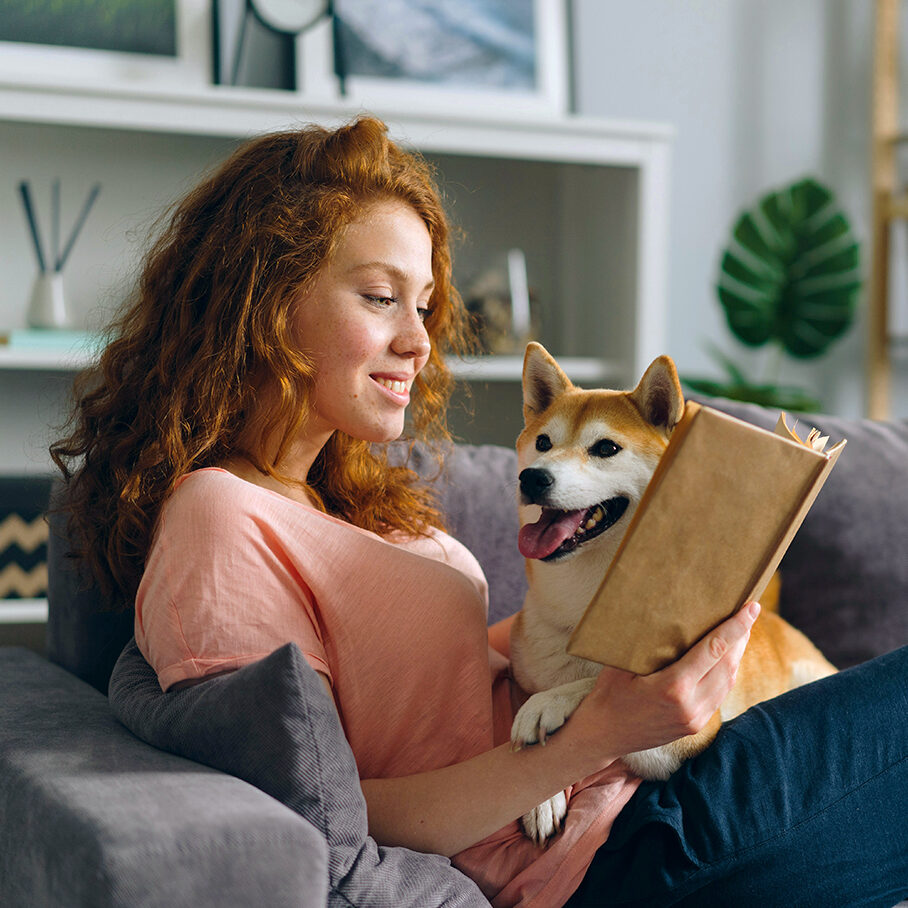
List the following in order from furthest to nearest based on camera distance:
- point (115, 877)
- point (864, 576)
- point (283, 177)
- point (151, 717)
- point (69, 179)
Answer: point (69, 179)
point (864, 576)
point (283, 177)
point (151, 717)
point (115, 877)

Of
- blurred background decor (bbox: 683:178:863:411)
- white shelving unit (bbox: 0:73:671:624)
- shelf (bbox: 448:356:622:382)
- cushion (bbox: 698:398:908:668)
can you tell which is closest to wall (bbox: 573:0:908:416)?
blurred background decor (bbox: 683:178:863:411)

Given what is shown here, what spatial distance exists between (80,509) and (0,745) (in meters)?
0.30

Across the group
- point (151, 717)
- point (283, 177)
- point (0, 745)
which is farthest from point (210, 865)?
point (283, 177)

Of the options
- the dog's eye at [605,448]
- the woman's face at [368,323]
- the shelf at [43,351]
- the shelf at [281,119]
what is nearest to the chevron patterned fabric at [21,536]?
the shelf at [43,351]

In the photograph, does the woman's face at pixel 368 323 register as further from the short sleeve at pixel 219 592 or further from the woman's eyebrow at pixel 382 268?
the short sleeve at pixel 219 592

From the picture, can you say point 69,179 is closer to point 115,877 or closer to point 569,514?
point 569,514

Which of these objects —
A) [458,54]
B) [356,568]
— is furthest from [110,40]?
[356,568]

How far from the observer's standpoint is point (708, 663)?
0.79 meters

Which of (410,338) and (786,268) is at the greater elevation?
(786,268)

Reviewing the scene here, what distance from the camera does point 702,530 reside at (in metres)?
0.73

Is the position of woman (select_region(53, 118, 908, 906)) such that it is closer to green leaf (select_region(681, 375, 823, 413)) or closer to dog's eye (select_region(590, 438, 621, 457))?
dog's eye (select_region(590, 438, 621, 457))

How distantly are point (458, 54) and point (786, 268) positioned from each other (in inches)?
42.4

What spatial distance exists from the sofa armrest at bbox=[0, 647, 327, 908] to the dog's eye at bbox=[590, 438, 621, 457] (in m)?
0.46

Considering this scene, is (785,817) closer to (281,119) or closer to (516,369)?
(516,369)
